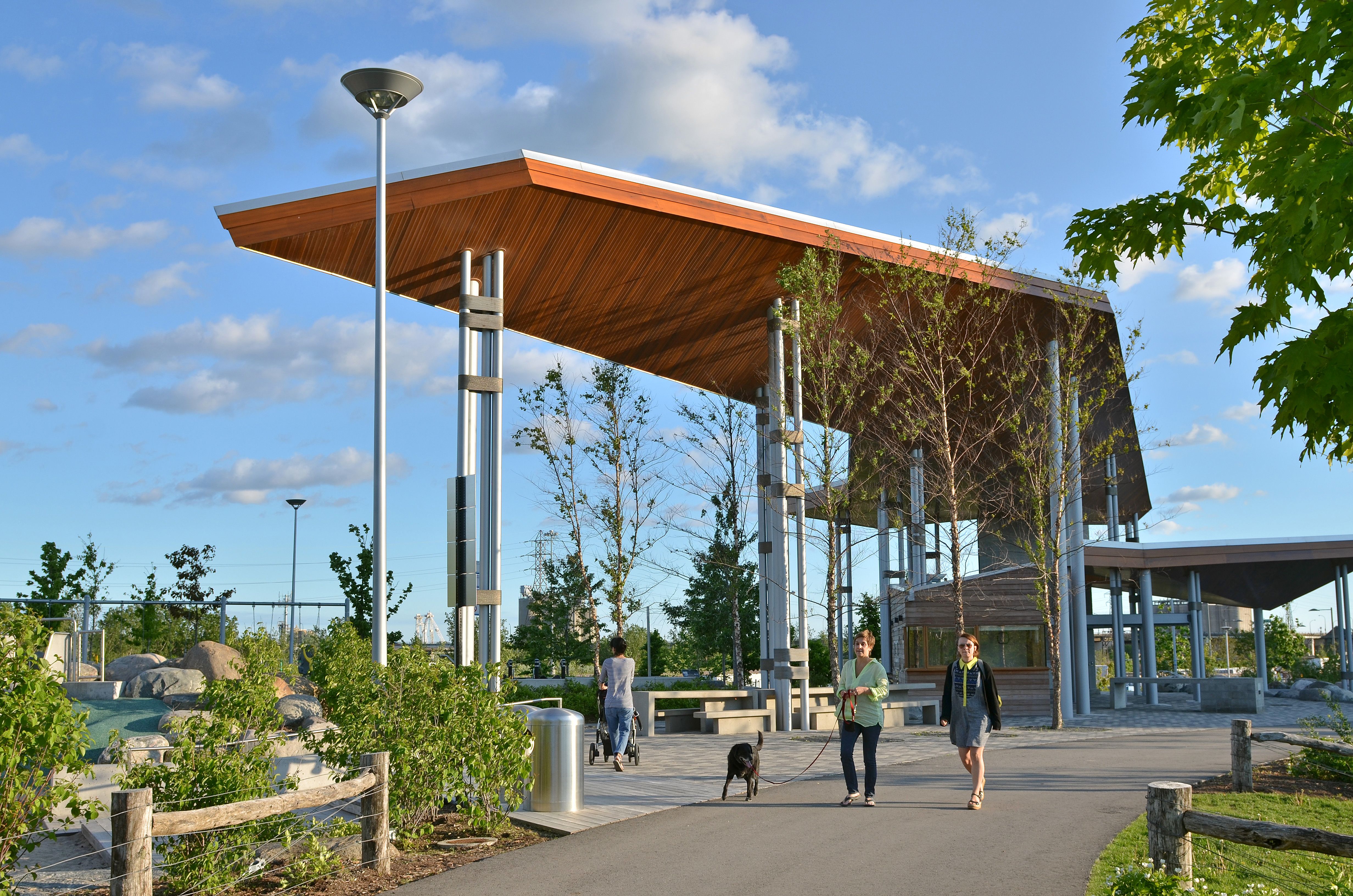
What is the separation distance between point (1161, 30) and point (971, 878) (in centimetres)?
676

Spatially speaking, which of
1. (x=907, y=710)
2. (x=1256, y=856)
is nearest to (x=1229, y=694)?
(x=907, y=710)

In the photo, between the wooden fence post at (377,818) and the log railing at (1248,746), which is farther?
the log railing at (1248,746)

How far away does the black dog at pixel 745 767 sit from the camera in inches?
440

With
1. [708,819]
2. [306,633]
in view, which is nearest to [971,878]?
[708,819]

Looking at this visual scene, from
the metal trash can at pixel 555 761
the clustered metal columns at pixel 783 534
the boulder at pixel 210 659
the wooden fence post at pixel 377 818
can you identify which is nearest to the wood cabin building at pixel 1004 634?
the clustered metal columns at pixel 783 534

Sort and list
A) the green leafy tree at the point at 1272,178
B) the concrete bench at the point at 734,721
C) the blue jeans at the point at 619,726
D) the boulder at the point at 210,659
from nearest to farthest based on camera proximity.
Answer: the green leafy tree at the point at 1272,178
the blue jeans at the point at 619,726
the concrete bench at the point at 734,721
the boulder at the point at 210,659

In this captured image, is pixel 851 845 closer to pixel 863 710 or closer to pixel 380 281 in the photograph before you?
pixel 863 710

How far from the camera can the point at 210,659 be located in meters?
22.4

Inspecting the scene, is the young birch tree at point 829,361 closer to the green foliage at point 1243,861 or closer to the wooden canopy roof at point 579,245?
the wooden canopy roof at point 579,245

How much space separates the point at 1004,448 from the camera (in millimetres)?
22797

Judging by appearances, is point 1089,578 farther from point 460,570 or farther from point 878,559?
point 460,570

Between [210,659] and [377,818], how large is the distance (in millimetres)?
16049

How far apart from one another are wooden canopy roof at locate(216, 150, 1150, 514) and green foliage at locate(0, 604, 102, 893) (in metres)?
10.5

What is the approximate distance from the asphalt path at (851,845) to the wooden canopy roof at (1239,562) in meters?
16.5
